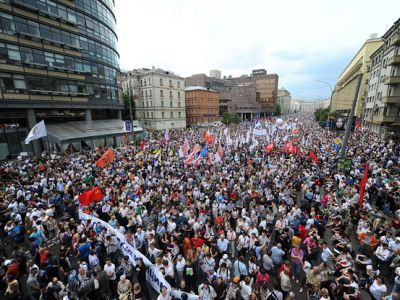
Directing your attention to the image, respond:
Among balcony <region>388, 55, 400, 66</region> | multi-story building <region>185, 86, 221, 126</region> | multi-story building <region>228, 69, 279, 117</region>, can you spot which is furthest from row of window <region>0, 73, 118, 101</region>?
multi-story building <region>228, 69, 279, 117</region>

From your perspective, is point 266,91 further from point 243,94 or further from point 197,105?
point 197,105

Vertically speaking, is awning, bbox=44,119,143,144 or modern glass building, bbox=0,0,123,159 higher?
modern glass building, bbox=0,0,123,159

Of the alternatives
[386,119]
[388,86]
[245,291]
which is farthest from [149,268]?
[388,86]

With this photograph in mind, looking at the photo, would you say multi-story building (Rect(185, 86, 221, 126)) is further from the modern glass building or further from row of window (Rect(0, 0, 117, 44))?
the modern glass building

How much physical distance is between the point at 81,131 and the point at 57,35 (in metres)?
12.4

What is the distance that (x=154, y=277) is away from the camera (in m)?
6.55

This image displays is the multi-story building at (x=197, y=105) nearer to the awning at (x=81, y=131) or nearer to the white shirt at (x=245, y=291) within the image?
the awning at (x=81, y=131)

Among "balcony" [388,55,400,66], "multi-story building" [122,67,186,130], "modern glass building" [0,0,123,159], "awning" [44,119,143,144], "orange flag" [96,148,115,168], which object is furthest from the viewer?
"multi-story building" [122,67,186,130]

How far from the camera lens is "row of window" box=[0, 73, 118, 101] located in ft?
73.6

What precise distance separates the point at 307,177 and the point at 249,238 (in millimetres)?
8472

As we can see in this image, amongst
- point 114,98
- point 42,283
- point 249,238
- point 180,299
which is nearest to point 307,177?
point 249,238

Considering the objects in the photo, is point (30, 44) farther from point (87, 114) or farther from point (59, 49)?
point (87, 114)

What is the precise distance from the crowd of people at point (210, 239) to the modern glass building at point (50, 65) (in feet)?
41.1

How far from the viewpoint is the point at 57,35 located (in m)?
26.7
